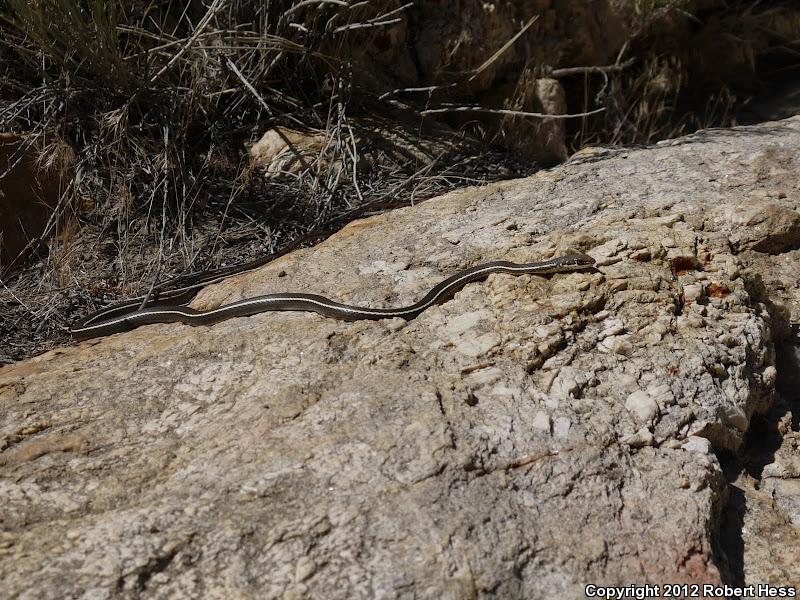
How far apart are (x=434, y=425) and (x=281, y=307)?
1905 mm

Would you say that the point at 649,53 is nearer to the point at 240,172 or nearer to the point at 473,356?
the point at 240,172

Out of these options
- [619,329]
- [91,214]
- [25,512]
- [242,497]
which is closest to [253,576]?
[242,497]

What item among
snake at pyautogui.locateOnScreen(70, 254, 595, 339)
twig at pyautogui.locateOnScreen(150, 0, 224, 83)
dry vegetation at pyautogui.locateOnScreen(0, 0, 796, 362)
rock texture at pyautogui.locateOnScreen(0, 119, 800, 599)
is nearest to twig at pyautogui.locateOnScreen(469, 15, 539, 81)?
dry vegetation at pyautogui.locateOnScreen(0, 0, 796, 362)

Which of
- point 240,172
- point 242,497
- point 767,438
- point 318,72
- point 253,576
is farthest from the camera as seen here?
point 318,72

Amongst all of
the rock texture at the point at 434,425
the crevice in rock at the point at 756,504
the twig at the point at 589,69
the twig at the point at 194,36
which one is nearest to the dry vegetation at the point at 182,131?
the twig at the point at 194,36

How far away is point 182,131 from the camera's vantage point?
705cm

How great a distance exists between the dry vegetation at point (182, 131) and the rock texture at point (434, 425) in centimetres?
117

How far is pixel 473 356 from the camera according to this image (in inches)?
169

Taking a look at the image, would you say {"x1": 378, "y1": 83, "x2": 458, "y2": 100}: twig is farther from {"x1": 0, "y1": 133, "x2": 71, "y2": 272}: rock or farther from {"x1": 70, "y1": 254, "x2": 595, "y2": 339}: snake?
{"x1": 0, "y1": 133, "x2": 71, "y2": 272}: rock

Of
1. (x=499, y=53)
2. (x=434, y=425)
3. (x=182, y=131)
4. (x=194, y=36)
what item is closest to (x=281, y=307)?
(x=434, y=425)

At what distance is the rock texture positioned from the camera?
10.5 feet

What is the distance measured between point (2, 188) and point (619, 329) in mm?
5649

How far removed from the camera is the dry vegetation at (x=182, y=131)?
21.3 feet

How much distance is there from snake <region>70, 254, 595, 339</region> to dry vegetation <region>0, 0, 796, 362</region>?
346 millimetres
